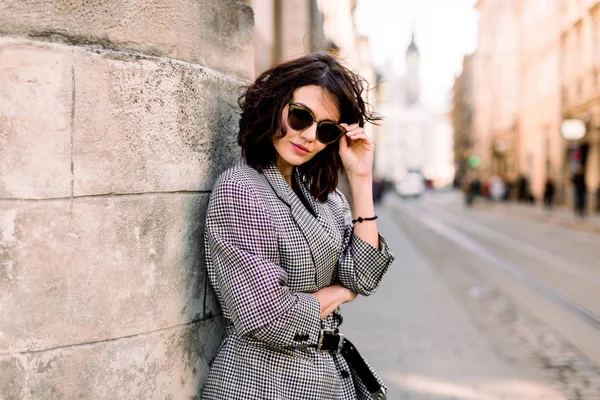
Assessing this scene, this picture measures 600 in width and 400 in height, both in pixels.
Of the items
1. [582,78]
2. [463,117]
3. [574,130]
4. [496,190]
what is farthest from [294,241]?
[463,117]

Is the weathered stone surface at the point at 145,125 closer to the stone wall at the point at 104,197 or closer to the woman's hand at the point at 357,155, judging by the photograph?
the stone wall at the point at 104,197

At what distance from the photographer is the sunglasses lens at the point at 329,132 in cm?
206

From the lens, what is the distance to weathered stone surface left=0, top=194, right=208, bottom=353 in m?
1.73

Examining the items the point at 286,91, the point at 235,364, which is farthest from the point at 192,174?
the point at 235,364

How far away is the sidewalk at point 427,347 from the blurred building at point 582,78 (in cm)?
1731

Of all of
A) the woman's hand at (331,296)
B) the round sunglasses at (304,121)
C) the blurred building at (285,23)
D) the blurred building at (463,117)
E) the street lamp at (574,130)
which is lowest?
the woman's hand at (331,296)

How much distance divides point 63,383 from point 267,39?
1064cm

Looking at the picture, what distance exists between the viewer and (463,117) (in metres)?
74.3

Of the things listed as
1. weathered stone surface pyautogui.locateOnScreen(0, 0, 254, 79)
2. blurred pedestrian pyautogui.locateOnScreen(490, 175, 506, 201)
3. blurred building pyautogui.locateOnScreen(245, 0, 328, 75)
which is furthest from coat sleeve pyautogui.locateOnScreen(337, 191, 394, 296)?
blurred pedestrian pyautogui.locateOnScreen(490, 175, 506, 201)

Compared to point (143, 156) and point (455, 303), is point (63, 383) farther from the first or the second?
point (455, 303)

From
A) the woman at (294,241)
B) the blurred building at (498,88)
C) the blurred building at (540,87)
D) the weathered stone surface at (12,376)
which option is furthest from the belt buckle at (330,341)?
the blurred building at (498,88)

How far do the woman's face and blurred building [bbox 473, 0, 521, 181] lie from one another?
3948 centimetres

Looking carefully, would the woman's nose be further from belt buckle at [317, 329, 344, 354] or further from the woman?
belt buckle at [317, 329, 344, 354]

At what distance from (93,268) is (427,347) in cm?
406
